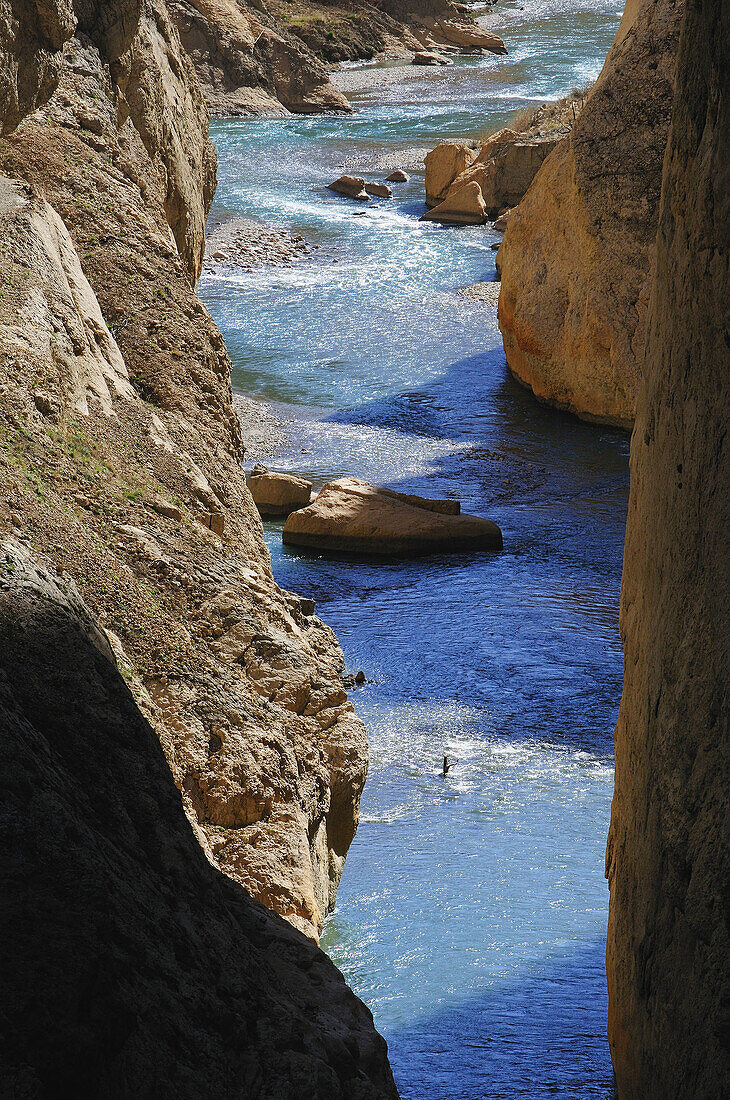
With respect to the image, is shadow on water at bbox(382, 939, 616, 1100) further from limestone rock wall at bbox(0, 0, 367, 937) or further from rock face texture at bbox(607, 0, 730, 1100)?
rock face texture at bbox(607, 0, 730, 1100)

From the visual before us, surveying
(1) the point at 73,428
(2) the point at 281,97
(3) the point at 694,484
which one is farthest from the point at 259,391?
(2) the point at 281,97

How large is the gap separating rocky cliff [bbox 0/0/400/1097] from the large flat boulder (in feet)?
12.4

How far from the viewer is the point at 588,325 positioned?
519 inches

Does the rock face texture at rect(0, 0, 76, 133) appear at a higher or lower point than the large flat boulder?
higher

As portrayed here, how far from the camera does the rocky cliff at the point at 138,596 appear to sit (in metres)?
2.41

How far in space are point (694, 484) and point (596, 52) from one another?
37.1 metres

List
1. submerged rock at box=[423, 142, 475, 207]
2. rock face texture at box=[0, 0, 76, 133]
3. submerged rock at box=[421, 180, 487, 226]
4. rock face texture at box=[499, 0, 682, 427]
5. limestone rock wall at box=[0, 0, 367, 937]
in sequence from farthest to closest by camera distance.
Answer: submerged rock at box=[423, 142, 475, 207]
submerged rock at box=[421, 180, 487, 226]
rock face texture at box=[499, 0, 682, 427]
rock face texture at box=[0, 0, 76, 133]
limestone rock wall at box=[0, 0, 367, 937]

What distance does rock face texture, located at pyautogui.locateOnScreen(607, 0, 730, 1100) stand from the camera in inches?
102

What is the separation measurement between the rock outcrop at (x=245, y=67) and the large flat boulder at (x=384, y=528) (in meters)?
22.8

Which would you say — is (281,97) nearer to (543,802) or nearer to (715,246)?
(543,802)

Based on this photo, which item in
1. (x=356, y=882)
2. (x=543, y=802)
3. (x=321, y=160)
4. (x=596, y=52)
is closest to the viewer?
(x=356, y=882)

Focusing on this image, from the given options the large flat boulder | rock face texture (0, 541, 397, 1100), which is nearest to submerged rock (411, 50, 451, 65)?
the large flat boulder

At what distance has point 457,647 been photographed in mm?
9125

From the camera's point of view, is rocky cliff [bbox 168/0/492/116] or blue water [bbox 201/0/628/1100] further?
rocky cliff [bbox 168/0/492/116]
